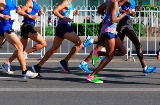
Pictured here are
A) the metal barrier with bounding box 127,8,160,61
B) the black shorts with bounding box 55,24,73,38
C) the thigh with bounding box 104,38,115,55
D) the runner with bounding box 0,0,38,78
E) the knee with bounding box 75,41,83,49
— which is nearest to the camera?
the thigh with bounding box 104,38,115,55

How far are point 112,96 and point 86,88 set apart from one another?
0.85m

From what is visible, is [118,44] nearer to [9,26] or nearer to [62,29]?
[62,29]

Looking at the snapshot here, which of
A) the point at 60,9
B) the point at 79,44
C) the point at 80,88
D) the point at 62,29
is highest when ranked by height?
the point at 60,9

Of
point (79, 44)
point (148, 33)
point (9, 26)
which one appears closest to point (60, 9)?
point (79, 44)

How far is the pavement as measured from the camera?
8.52 meters

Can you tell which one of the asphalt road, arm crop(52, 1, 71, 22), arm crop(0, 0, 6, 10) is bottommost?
the asphalt road

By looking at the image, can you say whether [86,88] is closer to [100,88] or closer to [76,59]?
[100,88]

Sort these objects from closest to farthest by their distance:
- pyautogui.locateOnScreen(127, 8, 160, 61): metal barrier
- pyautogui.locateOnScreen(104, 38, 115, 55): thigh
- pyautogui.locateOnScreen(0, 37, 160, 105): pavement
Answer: pyautogui.locateOnScreen(0, 37, 160, 105): pavement < pyautogui.locateOnScreen(104, 38, 115, 55): thigh < pyautogui.locateOnScreen(127, 8, 160, 61): metal barrier

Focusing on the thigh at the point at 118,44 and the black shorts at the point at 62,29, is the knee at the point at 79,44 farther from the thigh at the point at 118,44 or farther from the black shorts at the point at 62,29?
the thigh at the point at 118,44

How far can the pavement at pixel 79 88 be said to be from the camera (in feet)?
27.9

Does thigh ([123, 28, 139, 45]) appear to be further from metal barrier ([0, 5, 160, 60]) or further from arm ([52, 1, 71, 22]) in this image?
metal barrier ([0, 5, 160, 60])

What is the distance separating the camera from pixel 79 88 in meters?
9.63

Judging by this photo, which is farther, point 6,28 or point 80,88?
point 6,28

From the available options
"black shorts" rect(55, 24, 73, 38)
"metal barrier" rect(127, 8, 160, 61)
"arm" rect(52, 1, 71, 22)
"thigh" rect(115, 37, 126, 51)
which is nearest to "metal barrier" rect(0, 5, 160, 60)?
"metal barrier" rect(127, 8, 160, 61)
